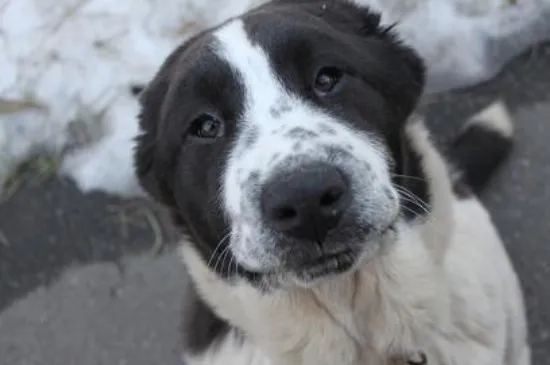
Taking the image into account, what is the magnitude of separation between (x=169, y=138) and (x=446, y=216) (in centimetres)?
75

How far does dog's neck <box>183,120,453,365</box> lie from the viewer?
3082 millimetres

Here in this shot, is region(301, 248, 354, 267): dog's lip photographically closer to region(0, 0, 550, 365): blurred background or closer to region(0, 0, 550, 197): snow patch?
region(0, 0, 550, 365): blurred background

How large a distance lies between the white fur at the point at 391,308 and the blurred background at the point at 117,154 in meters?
0.73

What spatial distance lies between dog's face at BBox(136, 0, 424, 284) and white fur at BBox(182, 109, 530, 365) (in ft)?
0.47

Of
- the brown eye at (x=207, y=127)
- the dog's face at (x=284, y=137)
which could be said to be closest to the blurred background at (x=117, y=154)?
the dog's face at (x=284, y=137)

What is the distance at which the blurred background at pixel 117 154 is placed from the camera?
423 centimetres

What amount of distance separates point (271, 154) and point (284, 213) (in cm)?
Result: 15

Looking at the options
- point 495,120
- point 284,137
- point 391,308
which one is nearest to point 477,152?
point 495,120

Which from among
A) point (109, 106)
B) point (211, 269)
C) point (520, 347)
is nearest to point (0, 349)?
point (109, 106)

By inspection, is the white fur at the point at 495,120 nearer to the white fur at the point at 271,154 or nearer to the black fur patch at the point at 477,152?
the black fur patch at the point at 477,152

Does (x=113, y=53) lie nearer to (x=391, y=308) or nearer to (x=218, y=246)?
(x=218, y=246)

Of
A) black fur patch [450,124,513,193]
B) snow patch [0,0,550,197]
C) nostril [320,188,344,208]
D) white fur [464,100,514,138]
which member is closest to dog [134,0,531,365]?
nostril [320,188,344,208]

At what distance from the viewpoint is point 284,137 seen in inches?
108

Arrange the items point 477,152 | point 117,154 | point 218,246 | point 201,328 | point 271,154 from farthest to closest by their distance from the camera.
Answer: point 117,154, point 477,152, point 201,328, point 218,246, point 271,154
